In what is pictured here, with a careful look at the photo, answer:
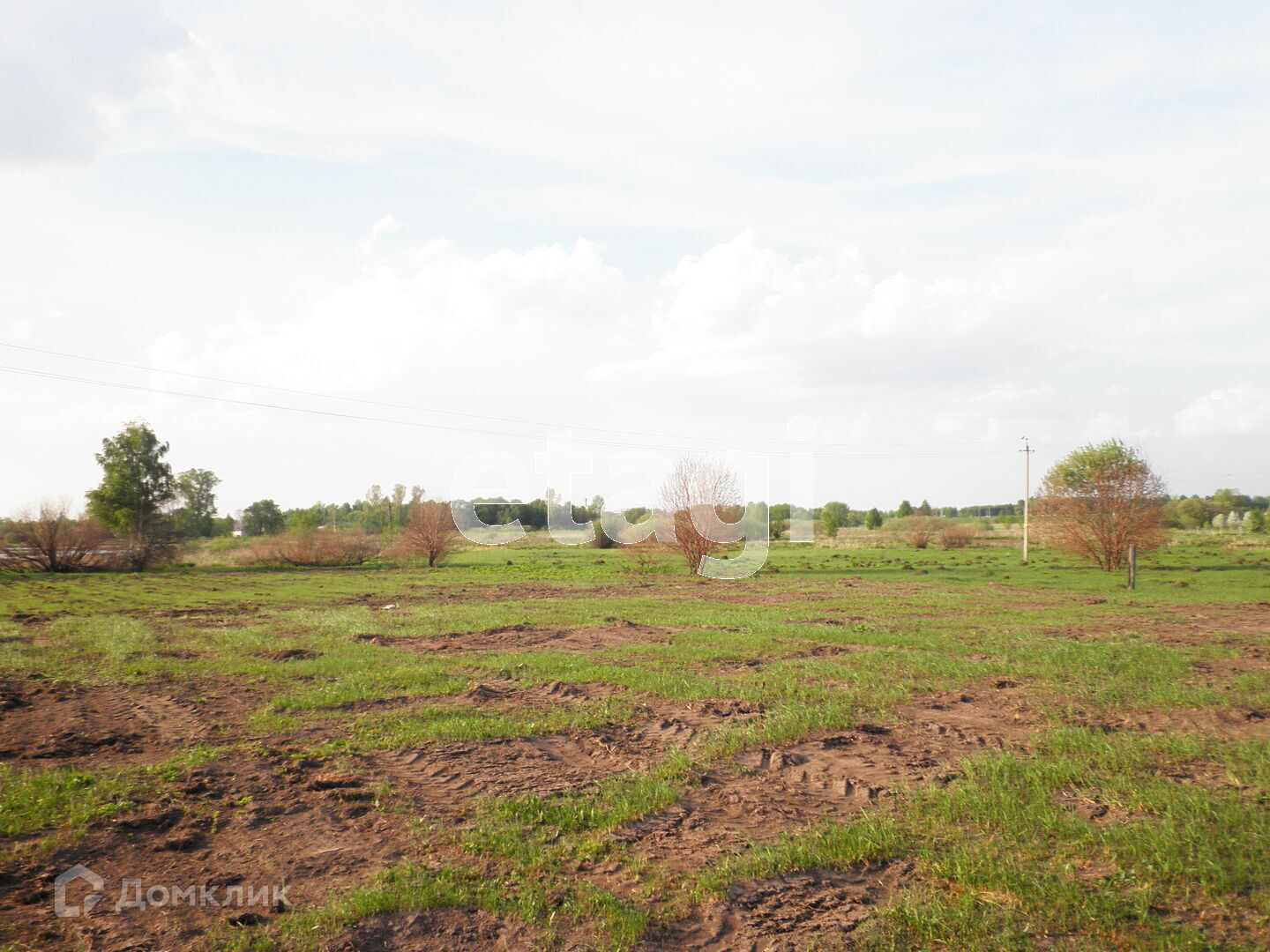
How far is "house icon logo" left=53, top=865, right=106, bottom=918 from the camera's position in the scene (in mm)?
4082

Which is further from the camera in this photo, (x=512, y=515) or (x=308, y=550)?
(x=512, y=515)

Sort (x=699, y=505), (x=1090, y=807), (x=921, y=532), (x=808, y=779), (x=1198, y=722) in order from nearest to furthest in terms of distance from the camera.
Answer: (x=1090, y=807), (x=808, y=779), (x=1198, y=722), (x=699, y=505), (x=921, y=532)

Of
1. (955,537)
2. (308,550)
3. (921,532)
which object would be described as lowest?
(308,550)

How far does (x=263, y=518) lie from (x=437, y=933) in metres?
105

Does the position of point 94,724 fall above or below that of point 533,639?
above

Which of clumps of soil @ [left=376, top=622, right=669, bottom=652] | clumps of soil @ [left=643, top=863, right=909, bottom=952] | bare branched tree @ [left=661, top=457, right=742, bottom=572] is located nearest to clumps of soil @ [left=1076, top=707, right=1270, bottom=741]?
clumps of soil @ [left=643, top=863, right=909, bottom=952]

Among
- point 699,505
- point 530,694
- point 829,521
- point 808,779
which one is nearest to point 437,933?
point 808,779

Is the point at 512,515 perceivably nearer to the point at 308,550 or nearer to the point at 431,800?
the point at 308,550

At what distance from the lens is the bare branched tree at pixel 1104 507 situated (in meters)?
34.8

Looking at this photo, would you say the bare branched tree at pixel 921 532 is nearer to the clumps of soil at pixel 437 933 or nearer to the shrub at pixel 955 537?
the shrub at pixel 955 537

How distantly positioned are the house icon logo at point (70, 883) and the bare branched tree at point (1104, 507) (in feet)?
133

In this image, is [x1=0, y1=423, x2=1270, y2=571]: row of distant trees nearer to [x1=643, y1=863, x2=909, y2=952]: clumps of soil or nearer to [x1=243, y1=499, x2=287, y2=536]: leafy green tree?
[x1=643, y1=863, x2=909, y2=952]: clumps of soil

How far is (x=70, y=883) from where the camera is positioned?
437cm

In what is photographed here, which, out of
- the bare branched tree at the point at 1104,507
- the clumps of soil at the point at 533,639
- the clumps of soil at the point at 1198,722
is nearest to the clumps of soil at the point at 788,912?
the clumps of soil at the point at 1198,722
